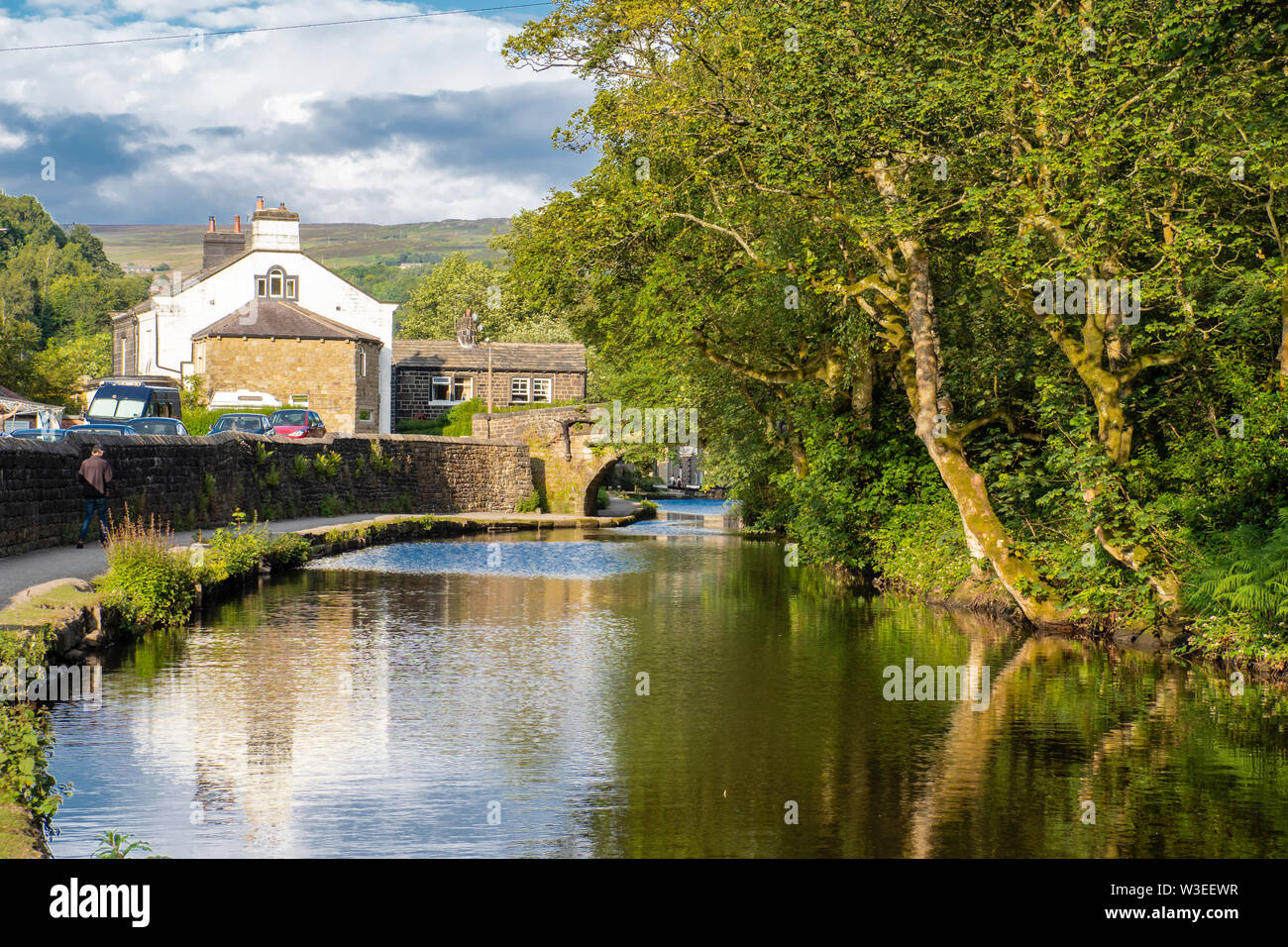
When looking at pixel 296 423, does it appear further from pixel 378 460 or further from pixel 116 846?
pixel 116 846

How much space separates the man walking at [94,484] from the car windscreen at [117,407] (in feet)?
44.6

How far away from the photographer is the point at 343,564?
2686 centimetres

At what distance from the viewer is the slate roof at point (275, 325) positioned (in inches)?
2067

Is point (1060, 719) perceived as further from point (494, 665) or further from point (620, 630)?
point (620, 630)

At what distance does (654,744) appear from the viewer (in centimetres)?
1083

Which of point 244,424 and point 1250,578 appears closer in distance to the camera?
point 1250,578

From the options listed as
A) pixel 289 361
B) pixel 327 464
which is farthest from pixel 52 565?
pixel 289 361

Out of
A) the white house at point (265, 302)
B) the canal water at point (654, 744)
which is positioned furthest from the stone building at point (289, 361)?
the canal water at point (654, 744)

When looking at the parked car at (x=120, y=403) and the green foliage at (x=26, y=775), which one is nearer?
the green foliage at (x=26, y=775)

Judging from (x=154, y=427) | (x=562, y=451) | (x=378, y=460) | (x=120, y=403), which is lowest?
(x=378, y=460)

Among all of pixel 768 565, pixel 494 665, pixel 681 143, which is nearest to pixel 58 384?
pixel 768 565

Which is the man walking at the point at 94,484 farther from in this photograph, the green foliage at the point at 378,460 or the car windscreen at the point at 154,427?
the green foliage at the point at 378,460

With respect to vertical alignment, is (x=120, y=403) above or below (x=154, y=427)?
above

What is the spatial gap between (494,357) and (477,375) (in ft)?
4.25
